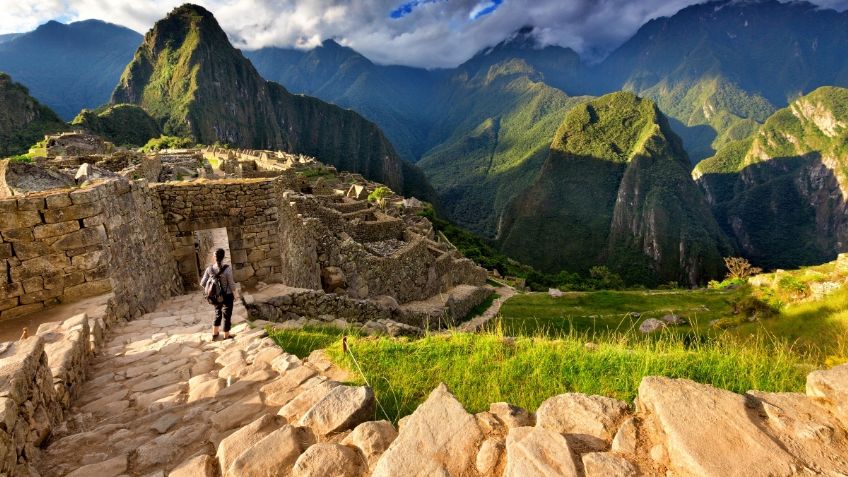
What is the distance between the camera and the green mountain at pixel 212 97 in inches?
5433

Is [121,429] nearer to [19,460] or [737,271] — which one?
[19,460]

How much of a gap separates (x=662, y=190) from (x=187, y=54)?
168 meters

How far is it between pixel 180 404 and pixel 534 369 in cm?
351

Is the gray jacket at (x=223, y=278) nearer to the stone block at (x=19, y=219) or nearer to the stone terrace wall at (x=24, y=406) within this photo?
the stone terrace wall at (x=24, y=406)

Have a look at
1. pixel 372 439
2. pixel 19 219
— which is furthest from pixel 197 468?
pixel 19 219

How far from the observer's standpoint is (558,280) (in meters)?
44.7

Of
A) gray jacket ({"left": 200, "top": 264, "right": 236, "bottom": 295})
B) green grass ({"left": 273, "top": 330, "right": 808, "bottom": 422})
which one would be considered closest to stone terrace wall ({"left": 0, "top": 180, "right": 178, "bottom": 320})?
gray jacket ({"left": 200, "top": 264, "right": 236, "bottom": 295})

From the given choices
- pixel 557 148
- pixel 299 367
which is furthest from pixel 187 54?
pixel 299 367

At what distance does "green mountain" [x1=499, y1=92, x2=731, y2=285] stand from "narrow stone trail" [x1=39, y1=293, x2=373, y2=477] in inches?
3990

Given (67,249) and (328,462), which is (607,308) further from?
(328,462)

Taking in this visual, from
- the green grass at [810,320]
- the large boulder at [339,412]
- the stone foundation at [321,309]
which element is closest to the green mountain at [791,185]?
the green grass at [810,320]

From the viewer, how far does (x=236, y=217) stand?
934cm

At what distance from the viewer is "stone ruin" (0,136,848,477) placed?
2.47 meters

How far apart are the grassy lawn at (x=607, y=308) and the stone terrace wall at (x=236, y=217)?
13256mm
